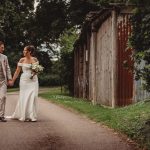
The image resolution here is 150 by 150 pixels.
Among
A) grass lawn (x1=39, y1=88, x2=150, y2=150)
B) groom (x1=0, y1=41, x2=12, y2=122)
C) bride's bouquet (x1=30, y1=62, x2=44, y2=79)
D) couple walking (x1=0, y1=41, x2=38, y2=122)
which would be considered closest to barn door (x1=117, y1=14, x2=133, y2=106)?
grass lawn (x1=39, y1=88, x2=150, y2=150)

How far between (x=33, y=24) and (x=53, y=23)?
243cm

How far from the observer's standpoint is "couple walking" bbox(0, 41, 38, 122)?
53.4 feet

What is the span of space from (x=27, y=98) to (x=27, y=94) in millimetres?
130

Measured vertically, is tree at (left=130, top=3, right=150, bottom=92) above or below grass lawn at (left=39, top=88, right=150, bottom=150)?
above

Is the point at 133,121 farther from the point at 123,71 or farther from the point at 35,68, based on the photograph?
the point at 123,71

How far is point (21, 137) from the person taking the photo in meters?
12.1

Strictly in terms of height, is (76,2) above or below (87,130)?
above

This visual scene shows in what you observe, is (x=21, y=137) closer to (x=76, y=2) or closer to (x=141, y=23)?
(x=141, y=23)

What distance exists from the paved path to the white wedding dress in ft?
1.44

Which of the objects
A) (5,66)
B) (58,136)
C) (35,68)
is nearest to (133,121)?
(58,136)

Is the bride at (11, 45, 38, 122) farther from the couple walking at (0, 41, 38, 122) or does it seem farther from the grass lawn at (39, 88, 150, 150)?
the grass lawn at (39, 88, 150, 150)

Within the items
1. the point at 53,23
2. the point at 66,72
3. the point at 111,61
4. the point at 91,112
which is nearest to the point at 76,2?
the point at 53,23

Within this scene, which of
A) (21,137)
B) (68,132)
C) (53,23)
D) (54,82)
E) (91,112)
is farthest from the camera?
(54,82)

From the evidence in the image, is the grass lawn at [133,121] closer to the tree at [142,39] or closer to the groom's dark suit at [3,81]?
the tree at [142,39]
